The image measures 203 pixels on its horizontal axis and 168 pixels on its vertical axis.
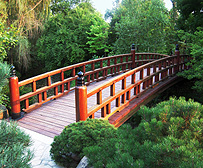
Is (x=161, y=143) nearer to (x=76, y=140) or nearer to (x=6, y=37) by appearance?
(x=76, y=140)

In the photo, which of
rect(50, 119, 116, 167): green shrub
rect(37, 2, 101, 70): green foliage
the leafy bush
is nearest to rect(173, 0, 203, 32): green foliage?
rect(37, 2, 101, 70): green foliage

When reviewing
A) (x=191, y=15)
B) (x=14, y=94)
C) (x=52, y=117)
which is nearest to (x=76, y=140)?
(x=52, y=117)

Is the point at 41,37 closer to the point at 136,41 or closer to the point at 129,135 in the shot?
the point at 136,41

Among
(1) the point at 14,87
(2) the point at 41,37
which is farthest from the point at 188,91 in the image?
(2) the point at 41,37

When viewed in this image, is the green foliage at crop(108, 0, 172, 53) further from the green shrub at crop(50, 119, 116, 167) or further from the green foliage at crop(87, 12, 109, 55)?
the green shrub at crop(50, 119, 116, 167)

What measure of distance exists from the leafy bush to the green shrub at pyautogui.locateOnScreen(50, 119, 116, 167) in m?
0.60

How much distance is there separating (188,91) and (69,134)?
926 cm

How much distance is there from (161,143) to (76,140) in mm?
1533

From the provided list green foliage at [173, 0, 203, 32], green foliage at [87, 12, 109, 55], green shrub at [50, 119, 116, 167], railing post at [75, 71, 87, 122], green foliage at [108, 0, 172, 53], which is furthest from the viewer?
green foliage at [87, 12, 109, 55]

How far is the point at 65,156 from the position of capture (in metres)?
3.04

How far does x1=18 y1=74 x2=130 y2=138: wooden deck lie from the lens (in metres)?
4.38

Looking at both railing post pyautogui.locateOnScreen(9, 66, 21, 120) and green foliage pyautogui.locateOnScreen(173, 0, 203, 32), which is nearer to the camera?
railing post pyautogui.locateOnScreen(9, 66, 21, 120)

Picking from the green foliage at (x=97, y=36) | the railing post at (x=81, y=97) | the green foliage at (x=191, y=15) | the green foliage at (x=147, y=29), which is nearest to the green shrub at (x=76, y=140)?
the railing post at (x=81, y=97)

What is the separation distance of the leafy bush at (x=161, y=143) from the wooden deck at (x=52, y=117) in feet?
7.18
